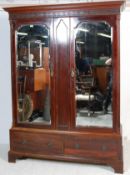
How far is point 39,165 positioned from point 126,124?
4.80 feet

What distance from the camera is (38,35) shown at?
3570 millimetres

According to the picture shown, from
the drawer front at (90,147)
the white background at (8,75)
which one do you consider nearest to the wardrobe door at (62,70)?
the drawer front at (90,147)

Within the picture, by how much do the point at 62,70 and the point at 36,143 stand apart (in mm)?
985

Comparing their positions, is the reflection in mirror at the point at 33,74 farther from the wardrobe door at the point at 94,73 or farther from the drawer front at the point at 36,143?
the wardrobe door at the point at 94,73

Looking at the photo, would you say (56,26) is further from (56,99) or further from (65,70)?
(56,99)

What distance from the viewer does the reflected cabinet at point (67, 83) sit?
3.37 meters

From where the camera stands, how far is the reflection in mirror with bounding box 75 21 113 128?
3.38 m

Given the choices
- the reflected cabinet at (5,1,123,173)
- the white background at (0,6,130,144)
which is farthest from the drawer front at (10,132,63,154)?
the white background at (0,6,130,144)

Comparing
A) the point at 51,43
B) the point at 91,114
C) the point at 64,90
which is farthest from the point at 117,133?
the point at 51,43

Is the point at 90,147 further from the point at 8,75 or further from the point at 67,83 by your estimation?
the point at 8,75

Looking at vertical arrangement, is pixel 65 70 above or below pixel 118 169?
above

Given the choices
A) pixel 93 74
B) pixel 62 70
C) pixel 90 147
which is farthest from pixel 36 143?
pixel 93 74

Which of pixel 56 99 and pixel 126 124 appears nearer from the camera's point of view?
pixel 56 99

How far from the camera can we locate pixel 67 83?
352 cm
